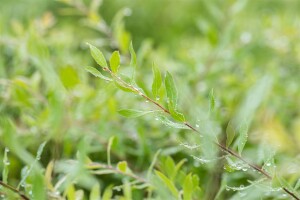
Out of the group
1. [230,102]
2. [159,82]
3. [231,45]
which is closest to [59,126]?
[159,82]

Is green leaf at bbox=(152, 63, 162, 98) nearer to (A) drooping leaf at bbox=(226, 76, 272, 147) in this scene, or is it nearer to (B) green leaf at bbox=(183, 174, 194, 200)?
(B) green leaf at bbox=(183, 174, 194, 200)

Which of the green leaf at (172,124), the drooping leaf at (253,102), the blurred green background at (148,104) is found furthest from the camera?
the drooping leaf at (253,102)

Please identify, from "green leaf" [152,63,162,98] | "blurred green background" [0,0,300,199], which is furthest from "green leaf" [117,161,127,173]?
"green leaf" [152,63,162,98]

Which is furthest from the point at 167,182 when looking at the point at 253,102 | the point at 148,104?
the point at 148,104

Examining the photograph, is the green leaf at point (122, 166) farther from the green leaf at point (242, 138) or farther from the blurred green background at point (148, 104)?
the green leaf at point (242, 138)

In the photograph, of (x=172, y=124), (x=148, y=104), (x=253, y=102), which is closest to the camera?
(x=172, y=124)

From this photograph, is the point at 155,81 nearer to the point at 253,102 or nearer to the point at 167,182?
the point at 167,182

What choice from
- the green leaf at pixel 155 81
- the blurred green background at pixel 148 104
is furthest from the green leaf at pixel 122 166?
the green leaf at pixel 155 81

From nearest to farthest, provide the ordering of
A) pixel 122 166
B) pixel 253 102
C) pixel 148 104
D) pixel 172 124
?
1. pixel 172 124
2. pixel 122 166
3. pixel 253 102
4. pixel 148 104

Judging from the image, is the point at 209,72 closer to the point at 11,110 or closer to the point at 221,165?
the point at 11,110
